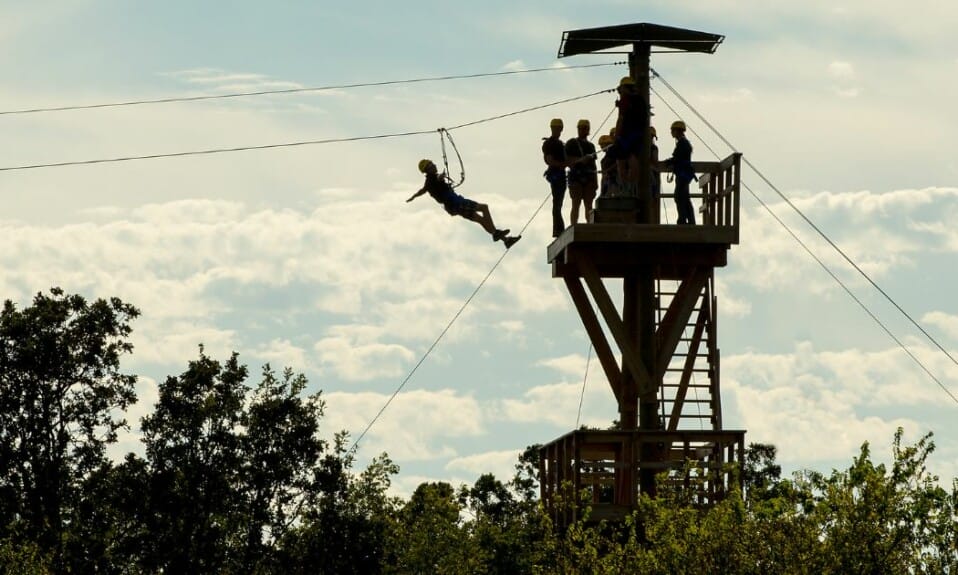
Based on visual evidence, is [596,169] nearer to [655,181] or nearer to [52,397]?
[655,181]

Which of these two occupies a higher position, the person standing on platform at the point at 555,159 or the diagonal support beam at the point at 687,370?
the person standing on platform at the point at 555,159

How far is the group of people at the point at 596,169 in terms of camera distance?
3247 centimetres

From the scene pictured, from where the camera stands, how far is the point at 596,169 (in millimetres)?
32906

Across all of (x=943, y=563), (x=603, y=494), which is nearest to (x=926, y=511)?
(x=943, y=563)

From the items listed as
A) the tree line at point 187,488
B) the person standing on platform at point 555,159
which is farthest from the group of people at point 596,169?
the tree line at point 187,488

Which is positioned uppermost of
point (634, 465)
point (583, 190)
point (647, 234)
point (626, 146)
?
point (626, 146)

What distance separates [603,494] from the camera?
257 feet

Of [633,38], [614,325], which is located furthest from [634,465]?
[633,38]

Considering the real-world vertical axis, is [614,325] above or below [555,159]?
below

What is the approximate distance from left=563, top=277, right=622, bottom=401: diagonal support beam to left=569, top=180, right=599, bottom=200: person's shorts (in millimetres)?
1474

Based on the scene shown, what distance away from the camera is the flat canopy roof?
108ft

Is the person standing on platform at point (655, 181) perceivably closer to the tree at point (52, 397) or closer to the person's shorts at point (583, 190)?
the person's shorts at point (583, 190)

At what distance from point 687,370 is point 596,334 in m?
1.76

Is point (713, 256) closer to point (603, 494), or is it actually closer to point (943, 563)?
point (943, 563)
